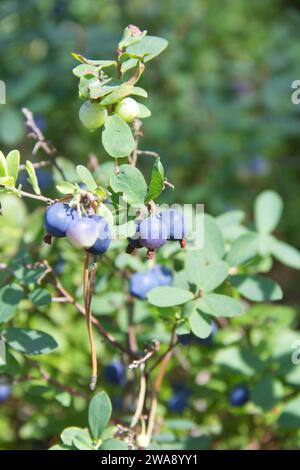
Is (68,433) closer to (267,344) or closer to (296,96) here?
(267,344)

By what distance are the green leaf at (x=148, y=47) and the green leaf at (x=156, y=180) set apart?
0.20m

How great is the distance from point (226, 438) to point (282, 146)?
1.88 meters

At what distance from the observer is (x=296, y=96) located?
2.68 metres

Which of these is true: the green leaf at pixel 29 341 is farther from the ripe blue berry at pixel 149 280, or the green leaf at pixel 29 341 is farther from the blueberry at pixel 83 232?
the blueberry at pixel 83 232

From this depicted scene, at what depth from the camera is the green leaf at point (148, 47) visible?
104 cm

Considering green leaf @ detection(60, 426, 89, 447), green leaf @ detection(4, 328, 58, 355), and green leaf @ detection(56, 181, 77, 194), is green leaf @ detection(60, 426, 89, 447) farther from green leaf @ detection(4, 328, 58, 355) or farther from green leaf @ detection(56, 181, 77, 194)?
green leaf @ detection(56, 181, 77, 194)

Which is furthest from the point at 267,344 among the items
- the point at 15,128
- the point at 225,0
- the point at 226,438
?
the point at 225,0

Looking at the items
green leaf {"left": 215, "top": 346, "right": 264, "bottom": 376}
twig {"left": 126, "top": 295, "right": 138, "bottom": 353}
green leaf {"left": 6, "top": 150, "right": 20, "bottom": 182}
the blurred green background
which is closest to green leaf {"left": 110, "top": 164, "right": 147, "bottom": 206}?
green leaf {"left": 6, "top": 150, "right": 20, "bottom": 182}

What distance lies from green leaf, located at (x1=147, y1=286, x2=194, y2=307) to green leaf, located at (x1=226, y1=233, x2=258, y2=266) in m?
0.19

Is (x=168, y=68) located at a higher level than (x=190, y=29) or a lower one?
lower

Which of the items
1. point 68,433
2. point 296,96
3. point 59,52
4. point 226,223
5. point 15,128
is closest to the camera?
point 68,433

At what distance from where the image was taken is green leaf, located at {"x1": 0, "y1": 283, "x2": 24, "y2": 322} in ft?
3.91

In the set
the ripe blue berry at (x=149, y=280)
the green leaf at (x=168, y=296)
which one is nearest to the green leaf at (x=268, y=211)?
the ripe blue berry at (x=149, y=280)

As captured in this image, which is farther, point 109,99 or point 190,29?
point 190,29
